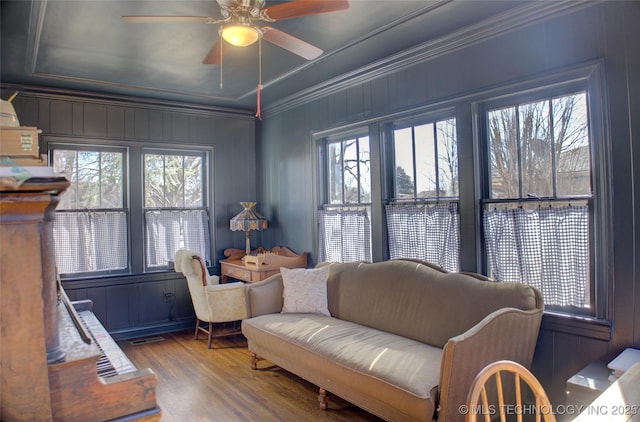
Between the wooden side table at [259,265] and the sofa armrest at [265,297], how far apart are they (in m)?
0.58

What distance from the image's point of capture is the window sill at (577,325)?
2.53 metres

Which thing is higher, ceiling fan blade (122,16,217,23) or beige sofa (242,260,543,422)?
ceiling fan blade (122,16,217,23)

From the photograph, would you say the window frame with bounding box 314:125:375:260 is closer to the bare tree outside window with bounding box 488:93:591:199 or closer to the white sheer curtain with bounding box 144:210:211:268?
the bare tree outside window with bounding box 488:93:591:199

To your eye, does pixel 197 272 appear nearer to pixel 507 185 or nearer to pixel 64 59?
pixel 64 59

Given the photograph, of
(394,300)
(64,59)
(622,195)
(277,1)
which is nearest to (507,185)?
(622,195)

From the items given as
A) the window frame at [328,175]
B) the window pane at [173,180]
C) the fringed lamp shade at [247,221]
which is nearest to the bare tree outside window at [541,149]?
the window frame at [328,175]

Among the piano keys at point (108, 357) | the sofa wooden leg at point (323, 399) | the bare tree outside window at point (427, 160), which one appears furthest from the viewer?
the bare tree outside window at point (427, 160)

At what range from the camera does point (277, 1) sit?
2750 mm

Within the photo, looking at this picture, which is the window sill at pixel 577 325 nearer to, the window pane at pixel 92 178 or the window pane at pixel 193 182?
the window pane at pixel 193 182

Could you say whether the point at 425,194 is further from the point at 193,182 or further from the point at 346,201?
the point at 193,182

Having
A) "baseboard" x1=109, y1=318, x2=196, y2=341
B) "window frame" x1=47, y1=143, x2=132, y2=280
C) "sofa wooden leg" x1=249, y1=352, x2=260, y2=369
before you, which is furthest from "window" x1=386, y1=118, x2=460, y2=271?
"window frame" x1=47, y1=143, x2=132, y2=280

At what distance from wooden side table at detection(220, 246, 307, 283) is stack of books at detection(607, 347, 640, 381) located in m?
3.20

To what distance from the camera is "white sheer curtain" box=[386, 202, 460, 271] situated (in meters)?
3.38

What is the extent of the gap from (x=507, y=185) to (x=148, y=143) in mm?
4062
